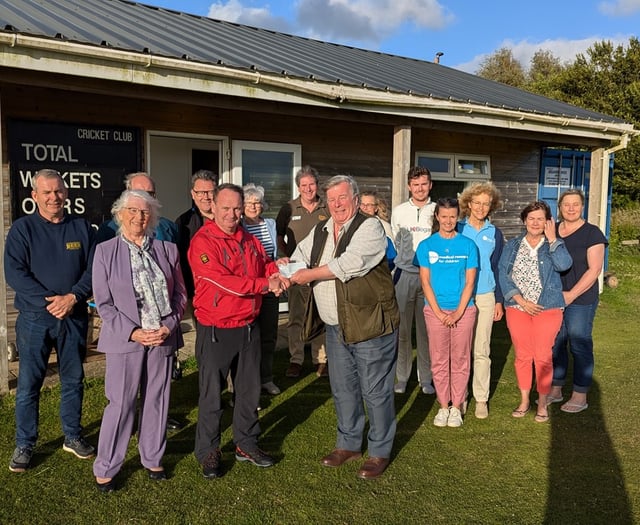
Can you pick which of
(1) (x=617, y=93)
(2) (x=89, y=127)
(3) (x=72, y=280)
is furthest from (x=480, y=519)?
(1) (x=617, y=93)

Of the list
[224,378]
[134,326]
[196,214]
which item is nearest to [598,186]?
[196,214]

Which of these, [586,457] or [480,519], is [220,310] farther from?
[586,457]

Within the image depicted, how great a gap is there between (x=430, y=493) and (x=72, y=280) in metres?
2.36

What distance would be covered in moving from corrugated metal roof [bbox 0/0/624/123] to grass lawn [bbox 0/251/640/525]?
2834 millimetres

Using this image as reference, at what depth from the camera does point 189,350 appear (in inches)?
233

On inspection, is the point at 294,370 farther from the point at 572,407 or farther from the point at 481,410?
the point at 572,407

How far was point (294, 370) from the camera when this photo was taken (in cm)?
536

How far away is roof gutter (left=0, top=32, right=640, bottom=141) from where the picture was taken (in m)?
4.15

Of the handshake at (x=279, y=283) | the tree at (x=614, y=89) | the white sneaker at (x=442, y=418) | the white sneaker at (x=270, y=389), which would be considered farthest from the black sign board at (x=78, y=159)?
the tree at (x=614, y=89)

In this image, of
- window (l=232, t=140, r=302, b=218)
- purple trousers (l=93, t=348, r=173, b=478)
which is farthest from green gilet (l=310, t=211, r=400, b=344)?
window (l=232, t=140, r=302, b=218)

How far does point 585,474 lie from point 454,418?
3.16ft

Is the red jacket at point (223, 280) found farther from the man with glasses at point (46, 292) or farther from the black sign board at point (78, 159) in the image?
the black sign board at point (78, 159)

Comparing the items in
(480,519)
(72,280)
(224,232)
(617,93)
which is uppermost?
(617,93)

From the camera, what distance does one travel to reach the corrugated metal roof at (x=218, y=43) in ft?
15.7
